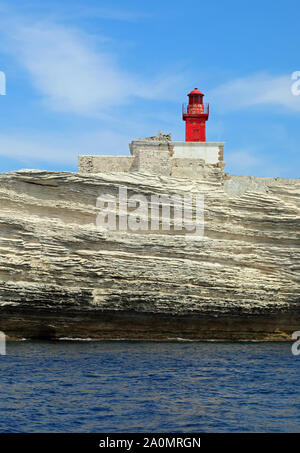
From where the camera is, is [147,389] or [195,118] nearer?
[147,389]

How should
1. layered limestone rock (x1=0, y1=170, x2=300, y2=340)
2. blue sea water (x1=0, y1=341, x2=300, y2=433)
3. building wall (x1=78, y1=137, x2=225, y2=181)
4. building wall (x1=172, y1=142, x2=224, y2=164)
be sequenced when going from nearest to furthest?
blue sea water (x1=0, y1=341, x2=300, y2=433)
layered limestone rock (x1=0, y1=170, x2=300, y2=340)
building wall (x1=78, y1=137, x2=225, y2=181)
building wall (x1=172, y1=142, x2=224, y2=164)

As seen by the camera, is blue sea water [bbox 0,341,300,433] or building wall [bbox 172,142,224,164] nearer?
blue sea water [bbox 0,341,300,433]

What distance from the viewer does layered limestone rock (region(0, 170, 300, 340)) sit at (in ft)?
80.8

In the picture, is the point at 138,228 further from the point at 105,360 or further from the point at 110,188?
the point at 105,360

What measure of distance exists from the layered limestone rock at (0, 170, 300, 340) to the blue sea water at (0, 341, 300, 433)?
2.25 m

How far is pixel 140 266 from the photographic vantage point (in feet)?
82.6

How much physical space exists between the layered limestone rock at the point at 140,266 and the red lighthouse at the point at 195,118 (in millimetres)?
10596

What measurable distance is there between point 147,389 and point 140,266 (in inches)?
400

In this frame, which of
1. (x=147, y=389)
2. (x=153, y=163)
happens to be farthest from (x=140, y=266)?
(x=147, y=389)

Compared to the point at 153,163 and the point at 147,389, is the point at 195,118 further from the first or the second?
the point at 147,389

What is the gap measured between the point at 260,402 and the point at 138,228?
1274 cm

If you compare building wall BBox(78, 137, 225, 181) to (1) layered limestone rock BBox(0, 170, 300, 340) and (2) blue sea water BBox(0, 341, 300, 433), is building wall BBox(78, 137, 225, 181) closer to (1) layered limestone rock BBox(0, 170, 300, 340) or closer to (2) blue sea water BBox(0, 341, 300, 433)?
(1) layered limestone rock BBox(0, 170, 300, 340)

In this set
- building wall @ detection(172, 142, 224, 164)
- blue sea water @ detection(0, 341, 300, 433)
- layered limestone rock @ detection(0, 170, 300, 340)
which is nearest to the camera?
blue sea water @ detection(0, 341, 300, 433)

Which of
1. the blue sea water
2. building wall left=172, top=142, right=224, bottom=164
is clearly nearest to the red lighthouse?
building wall left=172, top=142, right=224, bottom=164
